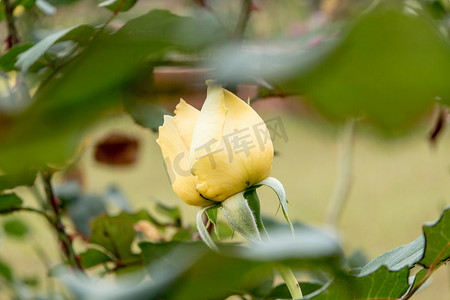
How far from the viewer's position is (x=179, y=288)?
64mm

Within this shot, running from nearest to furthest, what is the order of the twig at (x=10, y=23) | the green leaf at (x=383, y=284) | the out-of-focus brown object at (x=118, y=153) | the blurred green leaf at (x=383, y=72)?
the blurred green leaf at (x=383, y=72) < the green leaf at (x=383, y=284) < the twig at (x=10, y=23) < the out-of-focus brown object at (x=118, y=153)

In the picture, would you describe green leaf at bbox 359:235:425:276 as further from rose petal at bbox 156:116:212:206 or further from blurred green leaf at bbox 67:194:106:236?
blurred green leaf at bbox 67:194:106:236

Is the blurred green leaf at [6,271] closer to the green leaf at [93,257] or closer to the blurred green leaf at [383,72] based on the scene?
the green leaf at [93,257]

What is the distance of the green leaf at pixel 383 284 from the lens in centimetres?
15

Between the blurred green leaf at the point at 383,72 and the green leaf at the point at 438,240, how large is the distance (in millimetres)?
137

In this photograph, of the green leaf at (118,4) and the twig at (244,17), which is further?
the twig at (244,17)

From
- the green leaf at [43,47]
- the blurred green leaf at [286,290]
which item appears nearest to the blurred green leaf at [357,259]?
the blurred green leaf at [286,290]

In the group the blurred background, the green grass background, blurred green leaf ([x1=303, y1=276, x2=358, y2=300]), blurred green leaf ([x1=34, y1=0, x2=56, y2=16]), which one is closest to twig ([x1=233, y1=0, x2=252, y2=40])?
the blurred background

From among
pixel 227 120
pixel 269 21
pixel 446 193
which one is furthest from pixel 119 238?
pixel 269 21

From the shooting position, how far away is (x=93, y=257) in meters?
0.33

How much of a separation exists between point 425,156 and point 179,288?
6.61ft

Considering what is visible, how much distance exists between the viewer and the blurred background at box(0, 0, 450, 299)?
0.04 meters

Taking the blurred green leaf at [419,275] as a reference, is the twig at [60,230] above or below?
below

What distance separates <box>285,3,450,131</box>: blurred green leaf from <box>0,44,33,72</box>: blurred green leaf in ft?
0.70
